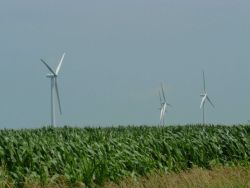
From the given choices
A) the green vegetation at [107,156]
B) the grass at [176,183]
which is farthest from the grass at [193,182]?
the green vegetation at [107,156]

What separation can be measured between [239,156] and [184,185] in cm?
929

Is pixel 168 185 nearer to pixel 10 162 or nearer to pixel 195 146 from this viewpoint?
→ pixel 10 162

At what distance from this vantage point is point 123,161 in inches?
644

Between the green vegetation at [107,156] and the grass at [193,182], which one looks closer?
the grass at [193,182]

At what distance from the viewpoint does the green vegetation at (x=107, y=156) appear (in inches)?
551

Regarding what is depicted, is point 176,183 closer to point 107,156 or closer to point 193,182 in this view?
point 193,182

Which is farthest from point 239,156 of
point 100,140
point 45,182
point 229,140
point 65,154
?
point 45,182

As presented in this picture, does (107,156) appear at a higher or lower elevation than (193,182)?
higher

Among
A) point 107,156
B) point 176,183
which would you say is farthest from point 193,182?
point 107,156

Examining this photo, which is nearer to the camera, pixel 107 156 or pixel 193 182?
pixel 193 182

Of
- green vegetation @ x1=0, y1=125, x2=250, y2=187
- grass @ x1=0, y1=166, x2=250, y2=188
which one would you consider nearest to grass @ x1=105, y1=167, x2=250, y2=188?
grass @ x1=0, y1=166, x2=250, y2=188

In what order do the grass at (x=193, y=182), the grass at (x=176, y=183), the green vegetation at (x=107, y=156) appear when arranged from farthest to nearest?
the green vegetation at (x=107, y=156) < the grass at (x=193, y=182) < the grass at (x=176, y=183)

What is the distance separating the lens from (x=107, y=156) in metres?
16.4

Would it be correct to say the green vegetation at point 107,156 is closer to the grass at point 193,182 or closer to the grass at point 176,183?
the grass at point 176,183
